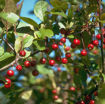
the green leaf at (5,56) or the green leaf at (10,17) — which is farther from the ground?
the green leaf at (10,17)

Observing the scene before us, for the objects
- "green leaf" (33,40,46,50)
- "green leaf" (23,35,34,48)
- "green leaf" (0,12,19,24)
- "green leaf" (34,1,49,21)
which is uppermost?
"green leaf" (0,12,19,24)

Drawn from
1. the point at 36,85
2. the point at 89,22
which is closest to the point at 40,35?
the point at 89,22

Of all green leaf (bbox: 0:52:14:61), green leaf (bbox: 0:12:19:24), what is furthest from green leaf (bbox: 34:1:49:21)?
green leaf (bbox: 0:52:14:61)

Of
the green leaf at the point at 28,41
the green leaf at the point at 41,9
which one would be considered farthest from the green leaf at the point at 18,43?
the green leaf at the point at 41,9

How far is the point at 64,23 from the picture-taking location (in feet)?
5.07

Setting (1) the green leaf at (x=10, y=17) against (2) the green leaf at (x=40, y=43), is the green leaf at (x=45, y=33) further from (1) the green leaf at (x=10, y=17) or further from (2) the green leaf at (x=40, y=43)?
(1) the green leaf at (x=10, y=17)

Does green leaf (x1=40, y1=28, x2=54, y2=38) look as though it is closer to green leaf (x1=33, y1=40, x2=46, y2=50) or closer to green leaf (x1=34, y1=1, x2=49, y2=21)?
green leaf (x1=33, y1=40, x2=46, y2=50)

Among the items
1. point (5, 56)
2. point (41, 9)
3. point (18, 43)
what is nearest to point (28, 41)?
point (18, 43)

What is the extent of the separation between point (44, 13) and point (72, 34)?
0.92 ft

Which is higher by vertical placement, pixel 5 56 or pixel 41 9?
pixel 41 9

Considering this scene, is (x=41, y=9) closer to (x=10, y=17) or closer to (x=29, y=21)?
(x=29, y=21)

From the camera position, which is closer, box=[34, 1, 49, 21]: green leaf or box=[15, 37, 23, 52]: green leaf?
box=[15, 37, 23, 52]: green leaf

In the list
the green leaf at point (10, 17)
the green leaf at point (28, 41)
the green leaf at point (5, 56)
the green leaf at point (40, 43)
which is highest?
the green leaf at point (10, 17)

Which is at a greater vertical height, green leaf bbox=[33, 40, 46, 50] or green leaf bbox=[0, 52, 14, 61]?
green leaf bbox=[0, 52, 14, 61]
